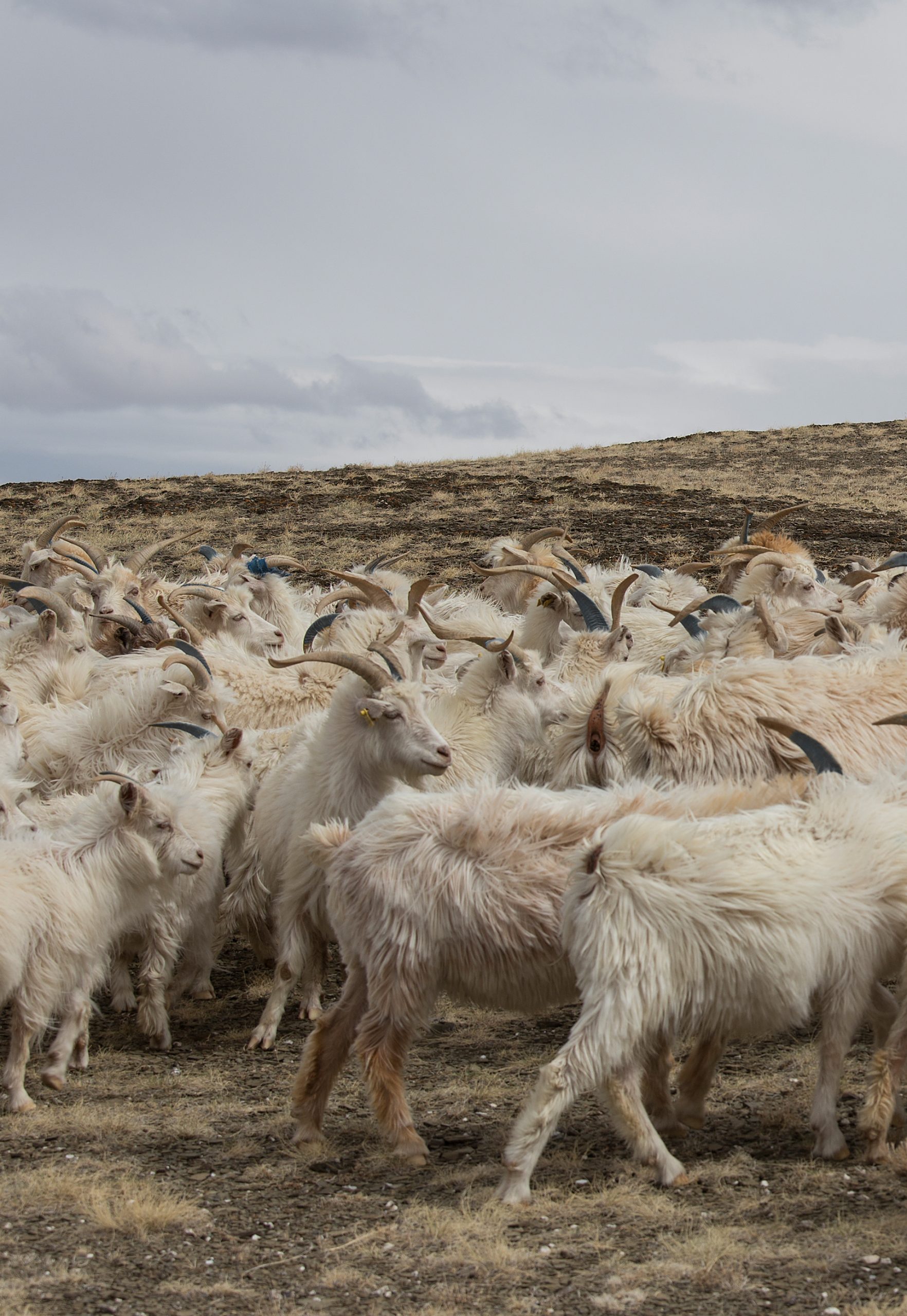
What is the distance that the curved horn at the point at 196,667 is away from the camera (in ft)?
30.7

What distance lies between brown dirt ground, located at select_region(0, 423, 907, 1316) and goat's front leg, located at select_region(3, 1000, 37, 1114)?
0.56 ft

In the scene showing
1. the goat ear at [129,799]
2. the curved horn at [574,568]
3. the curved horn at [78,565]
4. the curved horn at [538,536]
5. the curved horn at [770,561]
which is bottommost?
the goat ear at [129,799]

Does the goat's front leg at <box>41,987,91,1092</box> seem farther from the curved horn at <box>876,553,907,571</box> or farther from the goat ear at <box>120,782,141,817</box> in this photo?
the curved horn at <box>876,553,907,571</box>

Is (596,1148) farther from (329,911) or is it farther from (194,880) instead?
(194,880)

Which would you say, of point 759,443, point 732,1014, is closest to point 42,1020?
point 732,1014

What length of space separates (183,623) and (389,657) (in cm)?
315

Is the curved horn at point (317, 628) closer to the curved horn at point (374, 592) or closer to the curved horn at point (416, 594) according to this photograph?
the curved horn at point (374, 592)

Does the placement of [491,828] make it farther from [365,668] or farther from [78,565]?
[78,565]

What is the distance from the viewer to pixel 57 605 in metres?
12.0

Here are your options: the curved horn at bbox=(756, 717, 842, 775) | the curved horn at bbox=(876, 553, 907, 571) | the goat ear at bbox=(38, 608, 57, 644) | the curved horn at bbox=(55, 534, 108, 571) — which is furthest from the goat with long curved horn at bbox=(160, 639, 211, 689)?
the curved horn at bbox=(876, 553, 907, 571)

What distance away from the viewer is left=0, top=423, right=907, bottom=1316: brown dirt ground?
4.38 m

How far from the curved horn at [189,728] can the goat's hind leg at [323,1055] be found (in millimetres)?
3459

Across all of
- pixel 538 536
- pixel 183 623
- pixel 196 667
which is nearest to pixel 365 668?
pixel 196 667

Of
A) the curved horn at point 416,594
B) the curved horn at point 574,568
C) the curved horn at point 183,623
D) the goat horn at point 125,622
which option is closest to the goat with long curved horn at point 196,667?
the curved horn at point 183,623
